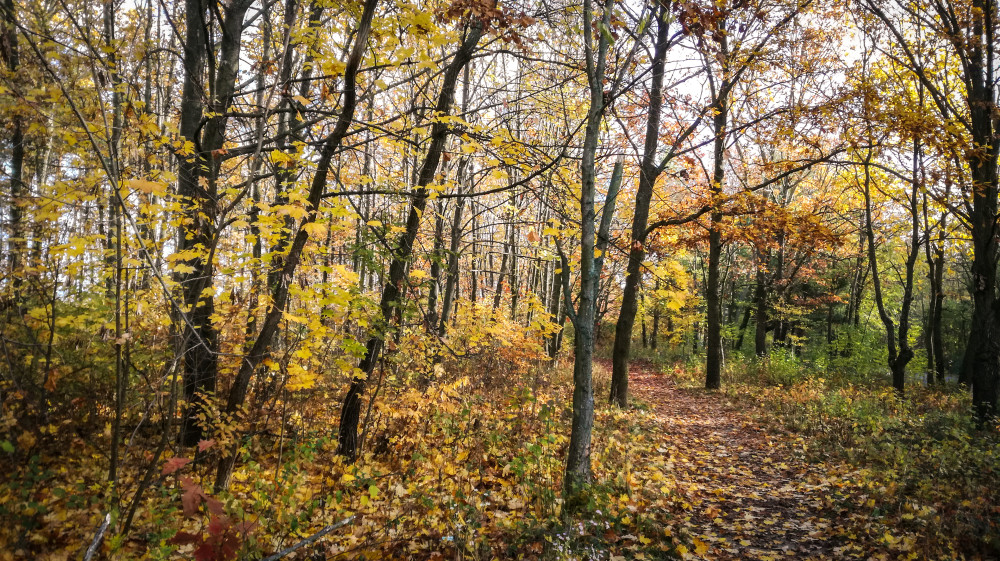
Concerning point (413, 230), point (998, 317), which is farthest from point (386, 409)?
point (998, 317)

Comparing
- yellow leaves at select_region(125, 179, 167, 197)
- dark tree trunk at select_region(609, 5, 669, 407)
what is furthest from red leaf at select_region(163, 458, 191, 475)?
dark tree trunk at select_region(609, 5, 669, 407)

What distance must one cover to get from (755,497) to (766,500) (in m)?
0.12

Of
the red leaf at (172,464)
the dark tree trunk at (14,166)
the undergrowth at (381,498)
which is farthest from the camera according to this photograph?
the undergrowth at (381,498)

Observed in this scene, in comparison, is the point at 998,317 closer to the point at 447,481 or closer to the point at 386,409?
the point at 447,481

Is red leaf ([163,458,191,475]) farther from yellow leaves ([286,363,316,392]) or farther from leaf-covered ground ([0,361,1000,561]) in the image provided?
yellow leaves ([286,363,316,392])

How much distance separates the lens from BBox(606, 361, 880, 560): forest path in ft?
13.5

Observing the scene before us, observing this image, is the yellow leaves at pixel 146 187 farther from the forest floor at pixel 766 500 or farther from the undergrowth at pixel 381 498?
the forest floor at pixel 766 500

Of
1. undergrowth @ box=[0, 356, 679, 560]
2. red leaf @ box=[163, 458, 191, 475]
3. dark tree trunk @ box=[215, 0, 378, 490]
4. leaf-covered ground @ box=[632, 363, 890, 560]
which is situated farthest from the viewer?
leaf-covered ground @ box=[632, 363, 890, 560]

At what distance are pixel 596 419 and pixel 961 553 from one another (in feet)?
16.1

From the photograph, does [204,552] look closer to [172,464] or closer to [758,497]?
[172,464]

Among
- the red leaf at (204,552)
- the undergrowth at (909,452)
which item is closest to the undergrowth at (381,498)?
the red leaf at (204,552)

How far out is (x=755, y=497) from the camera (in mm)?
5316

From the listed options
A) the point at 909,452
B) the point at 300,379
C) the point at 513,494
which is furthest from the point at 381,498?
the point at 909,452

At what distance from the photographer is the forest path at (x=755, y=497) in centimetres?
411
